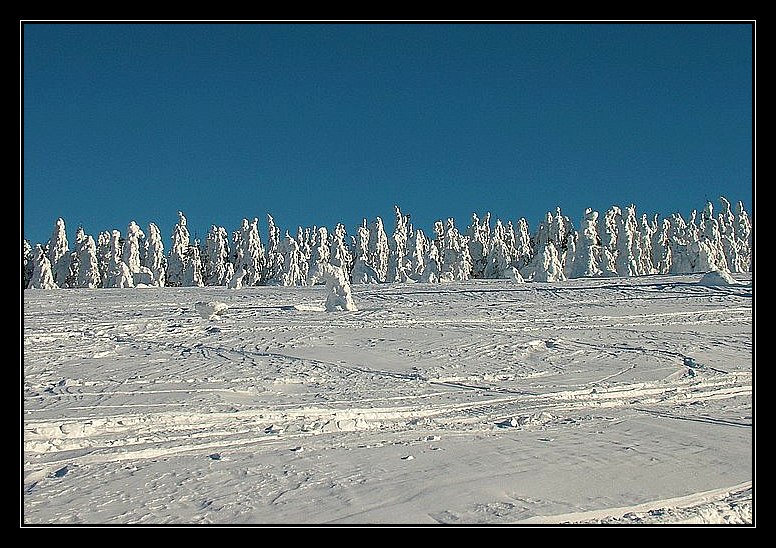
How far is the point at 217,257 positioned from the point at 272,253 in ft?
21.4

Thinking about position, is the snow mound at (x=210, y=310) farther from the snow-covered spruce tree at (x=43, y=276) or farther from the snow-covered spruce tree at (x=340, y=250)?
the snow-covered spruce tree at (x=340, y=250)

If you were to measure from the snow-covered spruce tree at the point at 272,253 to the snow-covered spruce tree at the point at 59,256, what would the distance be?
18.6 meters

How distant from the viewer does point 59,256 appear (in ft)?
185

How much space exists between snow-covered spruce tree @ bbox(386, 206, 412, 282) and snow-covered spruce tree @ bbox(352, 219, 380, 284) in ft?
A: 6.29

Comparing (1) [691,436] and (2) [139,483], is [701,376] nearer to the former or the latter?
(1) [691,436]

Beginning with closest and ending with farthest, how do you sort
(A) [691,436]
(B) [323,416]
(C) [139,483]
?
(C) [139,483], (A) [691,436], (B) [323,416]

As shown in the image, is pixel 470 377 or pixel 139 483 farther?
pixel 470 377

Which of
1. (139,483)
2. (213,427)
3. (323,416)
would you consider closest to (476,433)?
(323,416)

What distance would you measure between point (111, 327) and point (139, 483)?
1123 cm

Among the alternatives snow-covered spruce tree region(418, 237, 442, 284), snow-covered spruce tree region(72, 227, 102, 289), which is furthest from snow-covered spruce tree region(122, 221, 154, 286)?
snow-covered spruce tree region(418, 237, 442, 284)

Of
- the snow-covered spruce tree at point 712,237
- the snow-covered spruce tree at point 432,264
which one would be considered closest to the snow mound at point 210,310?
the snow-covered spruce tree at point 432,264

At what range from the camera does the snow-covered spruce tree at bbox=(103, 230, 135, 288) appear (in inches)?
1758
